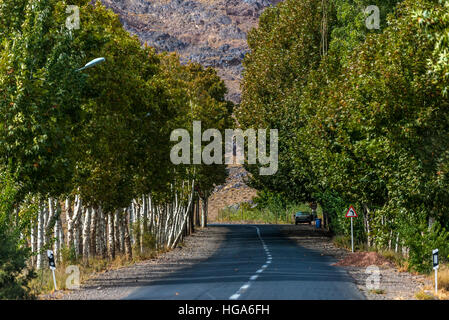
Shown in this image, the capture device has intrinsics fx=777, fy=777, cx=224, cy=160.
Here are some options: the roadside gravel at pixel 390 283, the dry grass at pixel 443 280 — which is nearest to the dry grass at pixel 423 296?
the roadside gravel at pixel 390 283

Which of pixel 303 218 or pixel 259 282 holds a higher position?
pixel 303 218

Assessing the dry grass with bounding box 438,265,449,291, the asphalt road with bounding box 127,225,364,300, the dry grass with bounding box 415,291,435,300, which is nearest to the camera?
the asphalt road with bounding box 127,225,364,300

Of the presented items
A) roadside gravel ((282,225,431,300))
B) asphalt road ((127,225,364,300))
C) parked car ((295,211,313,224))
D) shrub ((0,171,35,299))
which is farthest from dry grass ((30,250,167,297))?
parked car ((295,211,313,224))

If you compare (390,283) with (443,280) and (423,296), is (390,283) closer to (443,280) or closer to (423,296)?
(443,280)

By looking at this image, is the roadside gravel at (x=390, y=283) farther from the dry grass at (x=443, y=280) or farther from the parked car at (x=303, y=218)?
the parked car at (x=303, y=218)

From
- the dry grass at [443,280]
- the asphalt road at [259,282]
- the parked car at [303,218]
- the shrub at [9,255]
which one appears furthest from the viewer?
the parked car at [303,218]

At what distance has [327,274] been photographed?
966 inches

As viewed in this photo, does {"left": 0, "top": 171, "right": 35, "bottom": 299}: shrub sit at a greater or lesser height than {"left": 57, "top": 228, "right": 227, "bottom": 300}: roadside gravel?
greater

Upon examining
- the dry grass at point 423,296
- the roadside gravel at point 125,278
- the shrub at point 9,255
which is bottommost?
the roadside gravel at point 125,278

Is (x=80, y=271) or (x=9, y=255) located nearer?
(x=9, y=255)

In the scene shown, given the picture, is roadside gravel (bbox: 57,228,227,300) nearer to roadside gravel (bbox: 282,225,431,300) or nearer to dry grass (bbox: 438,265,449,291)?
roadside gravel (bbox: 282,225,431,300)

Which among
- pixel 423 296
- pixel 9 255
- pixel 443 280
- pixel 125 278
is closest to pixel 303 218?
pixel 125 278

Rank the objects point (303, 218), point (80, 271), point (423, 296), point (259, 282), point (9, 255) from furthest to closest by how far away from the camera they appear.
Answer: point (303, 218) → point (80, 271) → point (259, 282) → point (9, 255) → point (423, 296)

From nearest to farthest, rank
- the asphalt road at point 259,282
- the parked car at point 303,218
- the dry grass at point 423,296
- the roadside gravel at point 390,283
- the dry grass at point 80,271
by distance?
the asphalt road at point 259,282 → the dry grass at point 423,296 → the roadside gravel at point 390,283 → the dry grass at point 80,271 → the parked car at point 303,218
